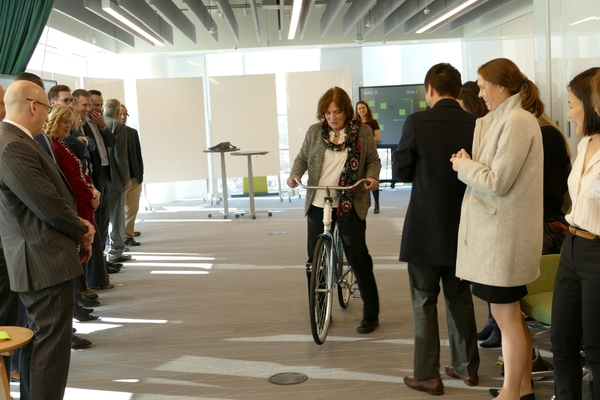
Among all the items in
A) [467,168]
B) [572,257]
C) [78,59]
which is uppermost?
[78,59]

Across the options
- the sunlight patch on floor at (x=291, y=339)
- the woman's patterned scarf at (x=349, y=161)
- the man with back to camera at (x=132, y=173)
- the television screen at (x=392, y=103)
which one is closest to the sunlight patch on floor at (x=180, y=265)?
the man with back to camera at (x=132, y=173)

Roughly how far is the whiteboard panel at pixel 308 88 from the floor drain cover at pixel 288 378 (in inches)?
358

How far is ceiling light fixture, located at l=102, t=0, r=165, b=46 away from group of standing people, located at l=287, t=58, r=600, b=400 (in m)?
5.83

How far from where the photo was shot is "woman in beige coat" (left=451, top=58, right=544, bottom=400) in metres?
2.79

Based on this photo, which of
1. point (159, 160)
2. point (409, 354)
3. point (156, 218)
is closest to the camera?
point (409, 354)

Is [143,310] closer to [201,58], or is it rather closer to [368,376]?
[368,376]

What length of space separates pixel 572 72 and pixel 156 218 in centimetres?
770

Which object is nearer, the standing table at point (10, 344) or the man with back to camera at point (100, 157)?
the standing table at point (10, 344)

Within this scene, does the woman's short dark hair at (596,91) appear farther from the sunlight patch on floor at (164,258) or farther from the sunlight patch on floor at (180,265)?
the sunlight patch on floor at (164,258)

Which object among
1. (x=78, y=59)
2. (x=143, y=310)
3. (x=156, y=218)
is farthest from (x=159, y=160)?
(x=143, y=310)

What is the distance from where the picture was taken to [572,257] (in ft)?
8.38

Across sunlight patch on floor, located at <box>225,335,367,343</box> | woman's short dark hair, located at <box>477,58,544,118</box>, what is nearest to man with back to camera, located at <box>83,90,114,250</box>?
sunlight patch on floor, located at <box>225,335,367,343</box>

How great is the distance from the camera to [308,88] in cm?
1267

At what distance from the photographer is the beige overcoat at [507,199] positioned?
2773mm
